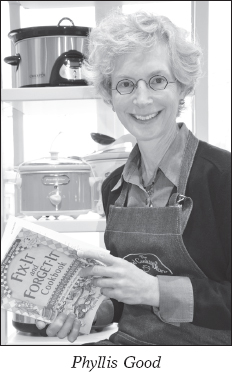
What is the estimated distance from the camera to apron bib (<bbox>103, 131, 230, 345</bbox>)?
1.09 m

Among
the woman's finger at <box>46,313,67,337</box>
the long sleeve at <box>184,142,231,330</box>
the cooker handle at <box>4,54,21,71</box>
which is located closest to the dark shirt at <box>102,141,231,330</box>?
the long sleeve at <box>184,142,231,330</box>

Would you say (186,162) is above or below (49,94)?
below

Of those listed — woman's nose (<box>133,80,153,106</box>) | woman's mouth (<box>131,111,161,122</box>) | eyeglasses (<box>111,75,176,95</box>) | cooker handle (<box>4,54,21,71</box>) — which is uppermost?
cooker handle (<box>4,54,21,71</box>)

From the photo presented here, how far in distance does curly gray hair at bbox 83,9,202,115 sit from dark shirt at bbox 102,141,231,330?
205mm

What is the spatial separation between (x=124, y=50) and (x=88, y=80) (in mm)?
199

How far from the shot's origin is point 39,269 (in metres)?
0.99

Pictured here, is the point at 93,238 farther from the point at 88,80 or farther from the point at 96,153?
the point at 88,80

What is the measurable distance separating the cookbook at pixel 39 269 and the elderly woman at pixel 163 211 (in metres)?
0.05

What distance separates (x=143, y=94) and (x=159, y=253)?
0.38 meters

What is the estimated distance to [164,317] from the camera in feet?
3.50

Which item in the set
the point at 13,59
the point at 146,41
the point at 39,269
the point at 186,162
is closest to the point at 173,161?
the point at 186,162

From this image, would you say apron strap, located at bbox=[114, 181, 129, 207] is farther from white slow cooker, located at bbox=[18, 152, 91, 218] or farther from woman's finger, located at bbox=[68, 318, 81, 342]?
woman's finger, located at bbox=[68, 318, 81, 342]

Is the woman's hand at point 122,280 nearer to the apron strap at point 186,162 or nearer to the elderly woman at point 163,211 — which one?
the elderly woman at point 163,211

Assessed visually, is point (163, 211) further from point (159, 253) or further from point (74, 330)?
point (74, 330)
